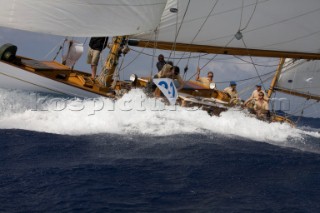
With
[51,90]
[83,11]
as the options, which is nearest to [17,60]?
[51,90]

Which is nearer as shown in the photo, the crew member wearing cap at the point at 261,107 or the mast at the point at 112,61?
the mast at the point at 112,61

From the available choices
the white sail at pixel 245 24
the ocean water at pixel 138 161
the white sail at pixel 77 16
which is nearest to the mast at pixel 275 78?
the white sail at pixel 245 24

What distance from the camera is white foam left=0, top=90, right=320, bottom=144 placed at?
32.3ft

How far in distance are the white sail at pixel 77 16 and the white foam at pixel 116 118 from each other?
203 centimetres

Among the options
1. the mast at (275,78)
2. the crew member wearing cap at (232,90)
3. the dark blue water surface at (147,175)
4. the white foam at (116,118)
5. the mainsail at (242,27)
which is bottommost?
the dark blue water surface at (147,175)

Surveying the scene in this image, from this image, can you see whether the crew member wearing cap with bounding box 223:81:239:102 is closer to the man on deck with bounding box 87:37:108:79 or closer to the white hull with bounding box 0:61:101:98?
the man on deck with bounding box 87:37:108:79

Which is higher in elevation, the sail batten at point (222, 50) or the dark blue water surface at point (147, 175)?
the sail batten at point (222, 50)

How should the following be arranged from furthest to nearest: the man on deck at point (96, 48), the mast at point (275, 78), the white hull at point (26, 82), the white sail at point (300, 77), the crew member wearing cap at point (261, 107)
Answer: the white sail at point (300, 77)
the mast at point (275, 78)
the crew member wearing cap at point (261, 107)
the man on deck at point (96, 48)
the white hull at point (26, 82)

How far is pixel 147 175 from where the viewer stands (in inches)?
251

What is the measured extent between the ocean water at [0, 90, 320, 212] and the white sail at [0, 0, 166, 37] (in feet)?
7.07

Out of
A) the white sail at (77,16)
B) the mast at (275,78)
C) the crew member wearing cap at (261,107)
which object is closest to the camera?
the white sail at (77,16)

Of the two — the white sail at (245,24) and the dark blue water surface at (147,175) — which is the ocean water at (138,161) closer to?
the dark blue water surface at (147,175)

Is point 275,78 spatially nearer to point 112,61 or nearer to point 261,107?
point 261,107

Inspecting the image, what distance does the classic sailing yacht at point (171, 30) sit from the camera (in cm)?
956
